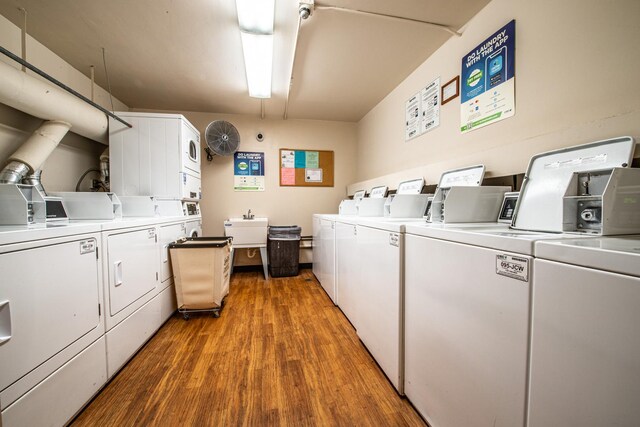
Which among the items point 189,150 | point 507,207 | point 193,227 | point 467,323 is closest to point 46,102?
point 189,150

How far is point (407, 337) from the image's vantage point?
1125mm

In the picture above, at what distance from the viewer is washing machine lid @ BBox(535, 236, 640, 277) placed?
1.46ft

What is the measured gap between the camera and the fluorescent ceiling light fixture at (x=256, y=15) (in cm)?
149

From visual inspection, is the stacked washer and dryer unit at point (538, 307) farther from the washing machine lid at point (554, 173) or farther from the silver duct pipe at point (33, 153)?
the silver duct pipe at point (33, 153)

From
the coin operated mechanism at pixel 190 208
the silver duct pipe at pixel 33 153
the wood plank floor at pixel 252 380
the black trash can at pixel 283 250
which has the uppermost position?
the silver duct pipe at pixel 33 153

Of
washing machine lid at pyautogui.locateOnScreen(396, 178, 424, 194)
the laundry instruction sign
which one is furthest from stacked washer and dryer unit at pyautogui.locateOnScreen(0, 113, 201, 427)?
the laundry instruction sign

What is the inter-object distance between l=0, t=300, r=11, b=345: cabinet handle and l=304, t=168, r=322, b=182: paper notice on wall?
3210 millimetres

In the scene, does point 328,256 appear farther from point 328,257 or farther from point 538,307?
point 538,307

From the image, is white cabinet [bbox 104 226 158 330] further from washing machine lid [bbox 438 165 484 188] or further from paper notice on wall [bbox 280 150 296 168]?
paper notice on wall [bbox 280 150 296 168]

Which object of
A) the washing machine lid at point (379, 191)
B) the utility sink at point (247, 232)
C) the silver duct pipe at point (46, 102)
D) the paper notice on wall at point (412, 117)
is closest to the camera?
the silver duct pipe at point (46, 102)

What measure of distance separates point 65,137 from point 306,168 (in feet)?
8.77

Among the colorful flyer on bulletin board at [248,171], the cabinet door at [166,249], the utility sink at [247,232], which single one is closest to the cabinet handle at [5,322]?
the cabinet door at [166,249]

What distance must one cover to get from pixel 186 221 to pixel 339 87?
2273 mm

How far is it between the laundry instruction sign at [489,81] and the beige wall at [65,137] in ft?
10.6
